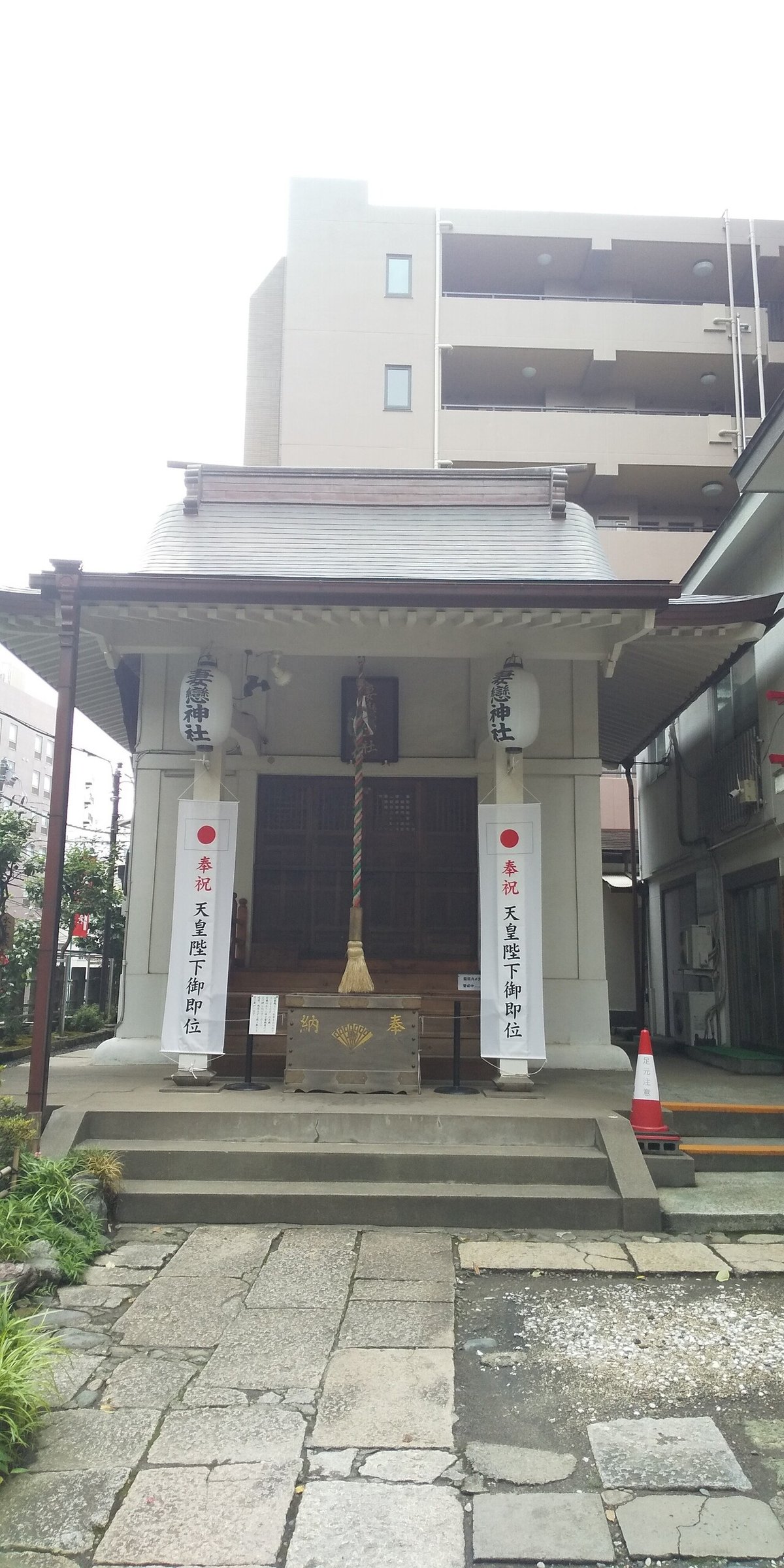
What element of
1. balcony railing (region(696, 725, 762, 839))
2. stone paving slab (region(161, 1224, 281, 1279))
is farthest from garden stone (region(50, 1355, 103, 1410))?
balcony railing (region(696, 725, 762, 839))

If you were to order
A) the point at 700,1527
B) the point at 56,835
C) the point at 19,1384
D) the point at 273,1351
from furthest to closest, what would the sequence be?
the point at 56,835 < the point at 273,1351 < the point at 19,1384 < the point at 700,1527

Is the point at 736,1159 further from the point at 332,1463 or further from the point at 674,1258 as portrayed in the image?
the point at 332,1463

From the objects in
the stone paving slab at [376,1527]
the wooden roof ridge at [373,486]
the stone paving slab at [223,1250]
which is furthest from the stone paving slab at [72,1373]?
the wooden roof ridge at [373,486]

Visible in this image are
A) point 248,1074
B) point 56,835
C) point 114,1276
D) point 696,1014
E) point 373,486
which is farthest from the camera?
point 696,1014

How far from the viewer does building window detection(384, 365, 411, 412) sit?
25.8 m

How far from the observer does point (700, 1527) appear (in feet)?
10.4

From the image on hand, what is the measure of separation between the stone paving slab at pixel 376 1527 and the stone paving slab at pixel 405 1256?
202cm

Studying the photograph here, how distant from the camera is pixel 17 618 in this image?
9.16 metres

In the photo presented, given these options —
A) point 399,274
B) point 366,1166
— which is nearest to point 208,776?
point 366,1166

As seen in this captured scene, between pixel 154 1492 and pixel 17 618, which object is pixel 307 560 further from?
pixel 154 1492

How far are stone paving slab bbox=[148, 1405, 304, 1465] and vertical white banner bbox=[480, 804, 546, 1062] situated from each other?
474 cm

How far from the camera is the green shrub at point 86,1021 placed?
18125mm

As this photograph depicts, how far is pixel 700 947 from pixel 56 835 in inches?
380

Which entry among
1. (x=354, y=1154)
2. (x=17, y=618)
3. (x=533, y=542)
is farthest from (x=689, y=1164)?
(x=17, y=618)
